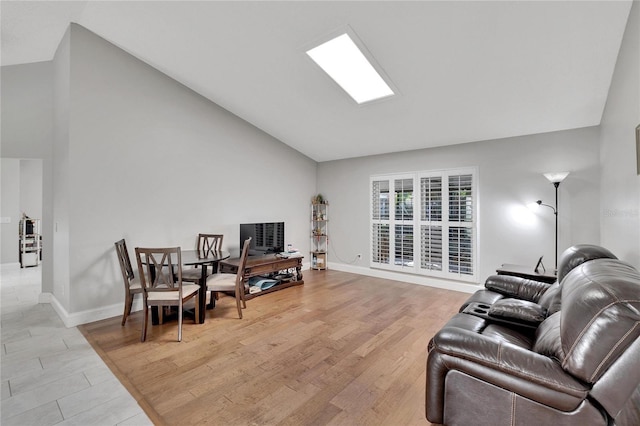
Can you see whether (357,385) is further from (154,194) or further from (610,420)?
(154,194)

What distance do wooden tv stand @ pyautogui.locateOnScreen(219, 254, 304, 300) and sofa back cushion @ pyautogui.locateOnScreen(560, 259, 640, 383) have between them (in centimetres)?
366

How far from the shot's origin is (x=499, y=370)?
1428mm

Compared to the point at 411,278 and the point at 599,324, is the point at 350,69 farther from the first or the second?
the point at 411,278

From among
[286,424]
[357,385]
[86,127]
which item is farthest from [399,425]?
[86,127]

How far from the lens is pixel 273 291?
4652mm

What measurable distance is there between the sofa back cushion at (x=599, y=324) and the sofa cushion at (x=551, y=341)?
0.22ft

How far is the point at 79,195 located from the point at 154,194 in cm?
80

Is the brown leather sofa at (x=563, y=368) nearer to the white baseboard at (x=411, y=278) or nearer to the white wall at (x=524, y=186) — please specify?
the white wall at (x=524, y=186)

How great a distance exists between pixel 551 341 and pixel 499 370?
1.06ft

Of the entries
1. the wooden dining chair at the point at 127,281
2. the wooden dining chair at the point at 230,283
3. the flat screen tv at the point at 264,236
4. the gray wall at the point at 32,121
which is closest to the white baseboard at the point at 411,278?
the flat screen tv at the point at 264,236

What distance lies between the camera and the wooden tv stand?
433cm

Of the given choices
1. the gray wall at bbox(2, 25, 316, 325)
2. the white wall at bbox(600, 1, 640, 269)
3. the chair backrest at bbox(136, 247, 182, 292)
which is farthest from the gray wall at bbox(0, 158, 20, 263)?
the white wall at bbox(600, 1, 640, 269)

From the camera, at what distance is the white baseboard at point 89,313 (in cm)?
324

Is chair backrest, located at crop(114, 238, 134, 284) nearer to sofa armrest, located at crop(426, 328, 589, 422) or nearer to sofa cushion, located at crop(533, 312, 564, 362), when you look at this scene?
sofa armrest, located at crop(426, 328, 589, 422)
